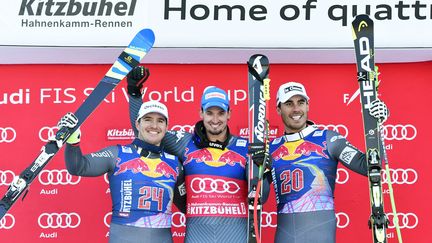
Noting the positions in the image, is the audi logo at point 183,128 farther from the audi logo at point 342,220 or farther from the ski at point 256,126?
the audi logo at point 342,220

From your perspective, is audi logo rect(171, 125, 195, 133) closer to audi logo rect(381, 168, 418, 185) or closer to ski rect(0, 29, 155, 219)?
ski rect(0, 29, 155, 219)

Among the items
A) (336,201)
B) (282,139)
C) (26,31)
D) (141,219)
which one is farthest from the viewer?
(336,201)

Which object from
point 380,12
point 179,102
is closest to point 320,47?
point 380,12

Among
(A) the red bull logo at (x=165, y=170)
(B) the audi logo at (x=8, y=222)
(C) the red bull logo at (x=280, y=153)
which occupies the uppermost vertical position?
(C) the red bull logo at (x=280, y=153)

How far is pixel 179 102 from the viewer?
544 centimetres

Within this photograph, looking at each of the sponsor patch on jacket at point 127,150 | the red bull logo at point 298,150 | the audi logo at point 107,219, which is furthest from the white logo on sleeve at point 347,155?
the audi logo at point 107,219

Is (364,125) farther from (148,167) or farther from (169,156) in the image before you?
(148,167)

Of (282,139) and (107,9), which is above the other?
(107,9)

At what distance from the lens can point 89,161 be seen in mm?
4312

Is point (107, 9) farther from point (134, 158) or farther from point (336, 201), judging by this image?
point (336, 201)

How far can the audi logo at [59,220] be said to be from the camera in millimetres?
5332

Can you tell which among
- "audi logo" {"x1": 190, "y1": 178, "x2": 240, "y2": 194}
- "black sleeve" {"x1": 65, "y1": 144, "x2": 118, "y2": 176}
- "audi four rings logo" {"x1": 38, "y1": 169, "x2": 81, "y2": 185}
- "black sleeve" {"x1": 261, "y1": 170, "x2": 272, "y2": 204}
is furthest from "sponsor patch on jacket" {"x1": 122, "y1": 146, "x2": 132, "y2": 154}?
"audi four rings logo" {"x1": 38, "y1": 169, "x2": 81, "y2": 185}

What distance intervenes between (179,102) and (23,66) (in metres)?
1.33

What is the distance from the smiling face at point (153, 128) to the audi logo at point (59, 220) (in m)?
1.23
